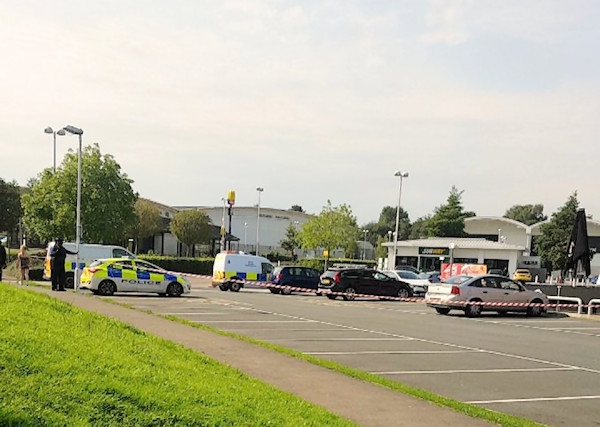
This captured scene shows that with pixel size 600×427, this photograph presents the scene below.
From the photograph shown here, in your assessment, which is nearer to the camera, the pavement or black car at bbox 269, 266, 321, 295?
the pavement

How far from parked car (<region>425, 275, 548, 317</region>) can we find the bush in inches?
1207

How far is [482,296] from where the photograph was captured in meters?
24.7

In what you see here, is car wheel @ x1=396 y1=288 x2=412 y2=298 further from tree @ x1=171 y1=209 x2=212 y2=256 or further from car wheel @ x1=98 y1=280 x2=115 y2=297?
tree @ x1=171 y1=209 x2=212 y2=256

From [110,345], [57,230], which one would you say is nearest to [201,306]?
[110,345]

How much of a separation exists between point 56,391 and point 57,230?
42.2m

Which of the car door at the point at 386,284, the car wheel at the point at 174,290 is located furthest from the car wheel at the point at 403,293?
the car wheel at the point at 174,290

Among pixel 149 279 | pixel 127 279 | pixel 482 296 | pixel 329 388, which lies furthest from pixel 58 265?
pixel 329 388

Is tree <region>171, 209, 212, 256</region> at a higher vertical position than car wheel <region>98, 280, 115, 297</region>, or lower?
higher

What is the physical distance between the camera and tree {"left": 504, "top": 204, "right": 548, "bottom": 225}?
141m

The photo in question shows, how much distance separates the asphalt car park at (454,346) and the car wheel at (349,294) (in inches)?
240

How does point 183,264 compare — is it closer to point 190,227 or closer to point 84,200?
point 84,200

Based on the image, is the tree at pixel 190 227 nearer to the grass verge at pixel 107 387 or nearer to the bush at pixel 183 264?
the bush at pixel 183 264

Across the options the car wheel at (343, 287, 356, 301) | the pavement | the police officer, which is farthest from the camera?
the car wheel at (343, 287, 356, 301)

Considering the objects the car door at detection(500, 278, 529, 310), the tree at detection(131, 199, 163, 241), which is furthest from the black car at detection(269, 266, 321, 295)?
the tree at detection(131, 199, 163, 241)
